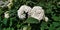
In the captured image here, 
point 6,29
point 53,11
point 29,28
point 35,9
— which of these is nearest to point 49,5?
point 53,11

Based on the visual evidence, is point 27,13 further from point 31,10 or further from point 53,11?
point 53,11

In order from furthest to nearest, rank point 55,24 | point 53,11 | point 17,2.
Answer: point 17,2 → point 53,11 → point 55,24

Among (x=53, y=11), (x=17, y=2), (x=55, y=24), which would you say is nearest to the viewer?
(x=55, y=24)
